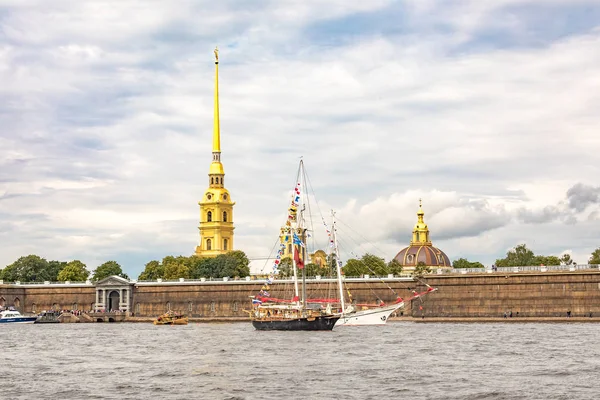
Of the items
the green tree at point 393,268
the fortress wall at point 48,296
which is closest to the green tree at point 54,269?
the fortress wall at point 48,296

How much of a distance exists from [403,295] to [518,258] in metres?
56.1

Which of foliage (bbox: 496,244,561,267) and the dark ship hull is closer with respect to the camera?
the dark ship hull

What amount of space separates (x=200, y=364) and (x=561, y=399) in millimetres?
23014

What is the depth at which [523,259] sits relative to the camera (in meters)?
171

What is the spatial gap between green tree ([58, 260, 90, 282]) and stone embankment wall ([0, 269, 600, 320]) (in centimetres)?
1507

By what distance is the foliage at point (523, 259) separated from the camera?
167500 millimetres

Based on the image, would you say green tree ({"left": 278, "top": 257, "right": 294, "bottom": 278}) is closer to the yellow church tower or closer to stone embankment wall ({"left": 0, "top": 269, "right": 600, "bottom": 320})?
stone embankment wall ({"left": 0, "top": 269, "right": 600, "bottom": 320})

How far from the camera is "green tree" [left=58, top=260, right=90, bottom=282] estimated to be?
164500 millimetres

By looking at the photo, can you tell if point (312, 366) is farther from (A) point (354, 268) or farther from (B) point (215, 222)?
(B) point (215, 222)

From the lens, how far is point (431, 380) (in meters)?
49.6

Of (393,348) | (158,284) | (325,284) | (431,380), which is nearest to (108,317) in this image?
(158,284)

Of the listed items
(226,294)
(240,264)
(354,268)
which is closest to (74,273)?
(240,264)

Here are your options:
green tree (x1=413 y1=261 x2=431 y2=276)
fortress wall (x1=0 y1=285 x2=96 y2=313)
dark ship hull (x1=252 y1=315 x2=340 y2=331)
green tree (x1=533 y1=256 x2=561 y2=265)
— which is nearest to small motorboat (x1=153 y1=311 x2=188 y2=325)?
fortress wall (x1=0 y1=285 x2=96 y2=313)

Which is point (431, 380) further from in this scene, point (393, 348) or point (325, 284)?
point (325, 284)
